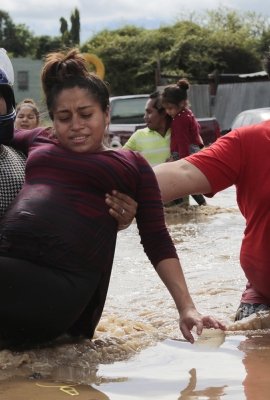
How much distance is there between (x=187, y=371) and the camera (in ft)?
13.3

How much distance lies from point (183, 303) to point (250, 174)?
41.7 inches

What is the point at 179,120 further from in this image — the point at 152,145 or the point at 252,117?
the point at 252,117

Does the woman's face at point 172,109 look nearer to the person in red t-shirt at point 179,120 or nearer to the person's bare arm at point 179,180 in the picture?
the person in red t-shirt at point 179,120

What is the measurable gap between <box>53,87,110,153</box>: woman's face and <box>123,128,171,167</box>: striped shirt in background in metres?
8.02

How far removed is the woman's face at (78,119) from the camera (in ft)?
13.6

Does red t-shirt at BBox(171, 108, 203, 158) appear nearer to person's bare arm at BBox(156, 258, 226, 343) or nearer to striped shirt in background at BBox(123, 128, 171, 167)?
striped shirt in background at BBox(123, 128, 171, 167)

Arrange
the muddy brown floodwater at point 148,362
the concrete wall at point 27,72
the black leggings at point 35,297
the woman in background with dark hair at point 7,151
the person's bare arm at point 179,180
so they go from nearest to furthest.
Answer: the muddy brown floodwater at point 148,362 < the black leggings at point 35,297 < the woman in background with dark hair at point 7,151 < the person's bare arm at point 179,180 < the concrete wall at point 27,72

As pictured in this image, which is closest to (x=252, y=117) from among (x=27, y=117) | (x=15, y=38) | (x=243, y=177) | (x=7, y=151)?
(x=27, y=117)

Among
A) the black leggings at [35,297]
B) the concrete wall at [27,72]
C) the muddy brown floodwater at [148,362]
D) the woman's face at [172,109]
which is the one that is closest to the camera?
the muddy brown floodwater at [148,362]

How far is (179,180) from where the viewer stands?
15.5 feet

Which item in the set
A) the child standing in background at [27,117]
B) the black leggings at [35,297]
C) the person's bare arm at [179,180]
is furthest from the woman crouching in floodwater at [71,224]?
the child standing in background at [27,117]

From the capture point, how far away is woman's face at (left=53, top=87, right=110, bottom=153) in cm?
414

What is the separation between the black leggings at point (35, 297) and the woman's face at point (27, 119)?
6.36m

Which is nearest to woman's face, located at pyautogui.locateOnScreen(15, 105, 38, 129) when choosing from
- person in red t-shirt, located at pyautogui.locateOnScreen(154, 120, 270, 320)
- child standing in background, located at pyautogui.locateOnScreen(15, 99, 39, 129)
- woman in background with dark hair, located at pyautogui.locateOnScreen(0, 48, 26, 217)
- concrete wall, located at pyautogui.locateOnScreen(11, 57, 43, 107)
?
child standing in background, located at pyautogui.locateOnScreen(15, 99, 39, 129)
